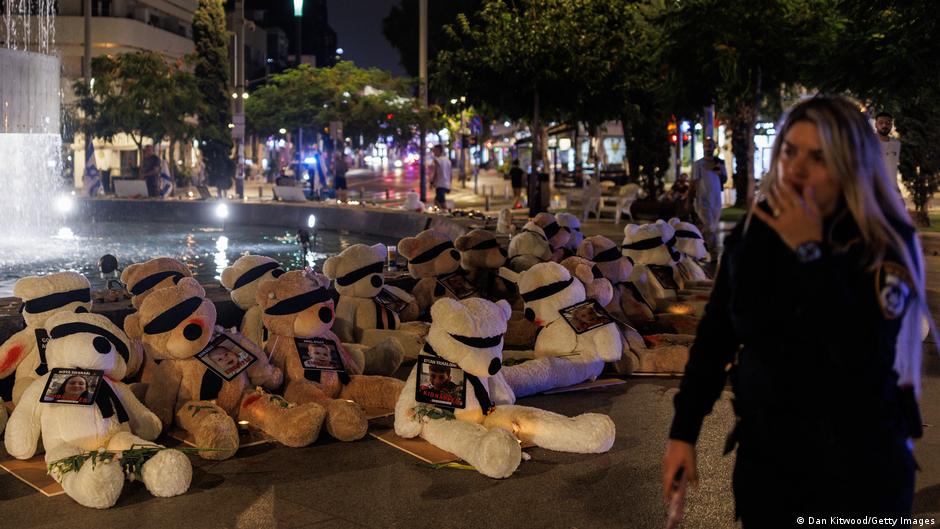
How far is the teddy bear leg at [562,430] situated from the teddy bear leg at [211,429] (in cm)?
136

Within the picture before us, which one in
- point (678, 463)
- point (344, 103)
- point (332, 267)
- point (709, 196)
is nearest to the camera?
point (678, 463)

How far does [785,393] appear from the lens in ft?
9.46

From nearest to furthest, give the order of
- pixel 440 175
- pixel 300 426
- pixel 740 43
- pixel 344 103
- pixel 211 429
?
pixel 211 429, pixel 300 426, pixel 740 43, pixel 440 175, pixel 344 103

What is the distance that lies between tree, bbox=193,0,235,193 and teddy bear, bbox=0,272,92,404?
141 ft

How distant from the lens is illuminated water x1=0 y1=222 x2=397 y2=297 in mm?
16188

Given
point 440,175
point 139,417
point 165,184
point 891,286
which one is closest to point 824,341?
point 891,286

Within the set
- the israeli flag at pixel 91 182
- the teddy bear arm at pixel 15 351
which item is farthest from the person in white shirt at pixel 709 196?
the israeli flag at pixel 91 182

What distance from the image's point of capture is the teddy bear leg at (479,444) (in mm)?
5848

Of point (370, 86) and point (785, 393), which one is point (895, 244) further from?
point (370, 86)

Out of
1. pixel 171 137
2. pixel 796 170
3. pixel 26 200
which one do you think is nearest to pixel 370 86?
pixel 171 137

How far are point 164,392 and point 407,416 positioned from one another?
1.40m

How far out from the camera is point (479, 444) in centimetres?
597

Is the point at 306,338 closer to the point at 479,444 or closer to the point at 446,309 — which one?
the point at 446,309

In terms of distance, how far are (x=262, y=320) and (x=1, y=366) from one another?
5.51ft
